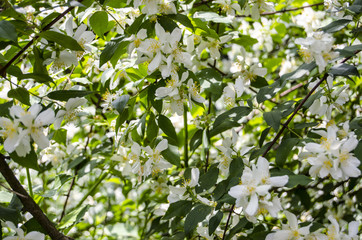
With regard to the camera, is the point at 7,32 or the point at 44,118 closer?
the point at 7,32

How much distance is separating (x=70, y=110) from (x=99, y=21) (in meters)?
0.28

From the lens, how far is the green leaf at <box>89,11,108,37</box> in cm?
122

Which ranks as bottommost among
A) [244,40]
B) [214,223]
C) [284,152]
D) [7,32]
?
[214,223]

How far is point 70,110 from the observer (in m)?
1.18

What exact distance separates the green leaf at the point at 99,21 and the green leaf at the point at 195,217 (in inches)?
23.6

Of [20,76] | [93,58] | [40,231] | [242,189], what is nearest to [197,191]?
[242,189]

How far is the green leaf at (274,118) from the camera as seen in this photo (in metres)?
1.08

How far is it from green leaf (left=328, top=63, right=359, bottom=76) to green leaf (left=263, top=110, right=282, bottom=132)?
173mm

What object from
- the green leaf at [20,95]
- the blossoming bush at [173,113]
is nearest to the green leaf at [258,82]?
the blossoming bush at [173,113]

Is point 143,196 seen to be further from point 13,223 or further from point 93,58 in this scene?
point 13,223

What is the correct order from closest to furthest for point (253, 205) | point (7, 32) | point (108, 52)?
point (7, 32) < point (253, 205) < point (108, 52)

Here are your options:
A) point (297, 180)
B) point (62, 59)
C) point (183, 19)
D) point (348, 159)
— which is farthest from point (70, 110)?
point (348, 159)

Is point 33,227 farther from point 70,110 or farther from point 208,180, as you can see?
point 208,180

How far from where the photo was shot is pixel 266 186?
3.21 ft
